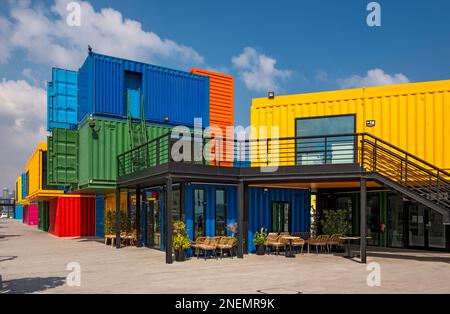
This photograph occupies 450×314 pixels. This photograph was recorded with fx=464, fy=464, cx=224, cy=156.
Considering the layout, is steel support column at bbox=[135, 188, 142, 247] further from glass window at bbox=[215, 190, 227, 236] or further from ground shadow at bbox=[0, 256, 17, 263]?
ground shadow at bbox=[0, 256, 17, 263]

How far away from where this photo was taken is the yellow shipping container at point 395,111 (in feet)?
58.8

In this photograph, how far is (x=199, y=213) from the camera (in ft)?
58.1

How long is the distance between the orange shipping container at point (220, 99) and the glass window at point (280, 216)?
1074 cm

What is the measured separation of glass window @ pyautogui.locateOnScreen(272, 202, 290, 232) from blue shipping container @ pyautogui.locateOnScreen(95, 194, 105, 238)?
13.6 metres

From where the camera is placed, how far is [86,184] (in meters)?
21.8

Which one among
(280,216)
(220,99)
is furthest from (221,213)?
(220,99)

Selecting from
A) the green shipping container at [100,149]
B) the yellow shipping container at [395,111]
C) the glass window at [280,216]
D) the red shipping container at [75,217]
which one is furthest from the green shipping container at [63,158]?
the glass window at [280,216]

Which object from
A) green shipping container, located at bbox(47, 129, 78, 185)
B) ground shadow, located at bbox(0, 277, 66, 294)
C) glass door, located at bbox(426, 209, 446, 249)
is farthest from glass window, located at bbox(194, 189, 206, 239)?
glass door, located at bbox(426, 209, 446, 249)

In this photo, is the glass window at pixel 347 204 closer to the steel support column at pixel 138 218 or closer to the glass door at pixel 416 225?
the glass door at pixel 416 225

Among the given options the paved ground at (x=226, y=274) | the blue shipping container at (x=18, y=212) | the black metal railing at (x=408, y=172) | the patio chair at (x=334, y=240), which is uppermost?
the black metal railing at (x=408, y=172)
